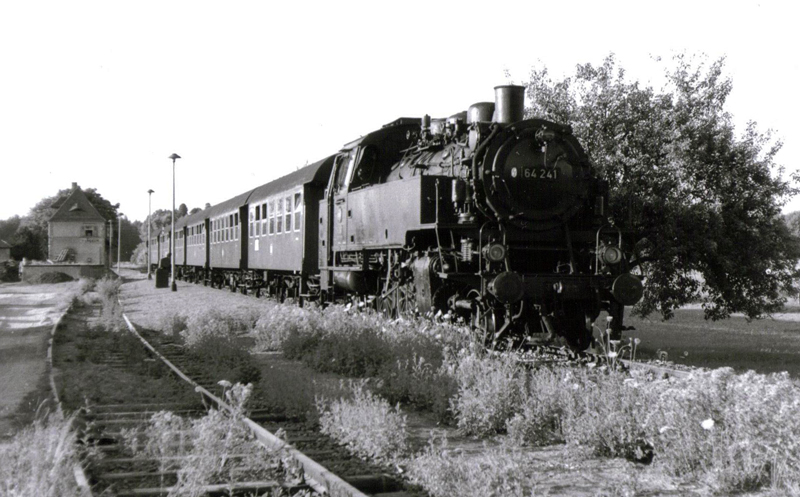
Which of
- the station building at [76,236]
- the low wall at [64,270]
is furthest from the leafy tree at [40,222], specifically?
the low wall at [64,270]

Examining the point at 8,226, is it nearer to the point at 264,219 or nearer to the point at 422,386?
the point at 264,219

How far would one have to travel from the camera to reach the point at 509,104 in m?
10.2

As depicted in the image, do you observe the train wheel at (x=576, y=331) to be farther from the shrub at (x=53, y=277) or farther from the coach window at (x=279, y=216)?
the shrub at (x=53, y=277)

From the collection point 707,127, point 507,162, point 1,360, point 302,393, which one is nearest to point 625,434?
point 302,393

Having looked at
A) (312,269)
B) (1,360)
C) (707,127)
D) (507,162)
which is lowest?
(1,360)

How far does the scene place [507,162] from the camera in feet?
31.7

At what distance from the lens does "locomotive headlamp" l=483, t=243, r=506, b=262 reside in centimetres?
916

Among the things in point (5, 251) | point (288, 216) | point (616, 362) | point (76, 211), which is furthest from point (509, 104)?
point (5, 251)

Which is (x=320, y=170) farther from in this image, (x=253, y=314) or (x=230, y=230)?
(x=230, y=230)

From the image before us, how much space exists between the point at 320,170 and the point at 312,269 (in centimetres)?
214

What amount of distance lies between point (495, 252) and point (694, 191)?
4473 mm

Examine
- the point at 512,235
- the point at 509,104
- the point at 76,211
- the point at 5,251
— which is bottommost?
the point at 512,235

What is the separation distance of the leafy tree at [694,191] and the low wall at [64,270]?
39329 mm

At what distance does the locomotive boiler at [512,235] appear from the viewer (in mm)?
9367
